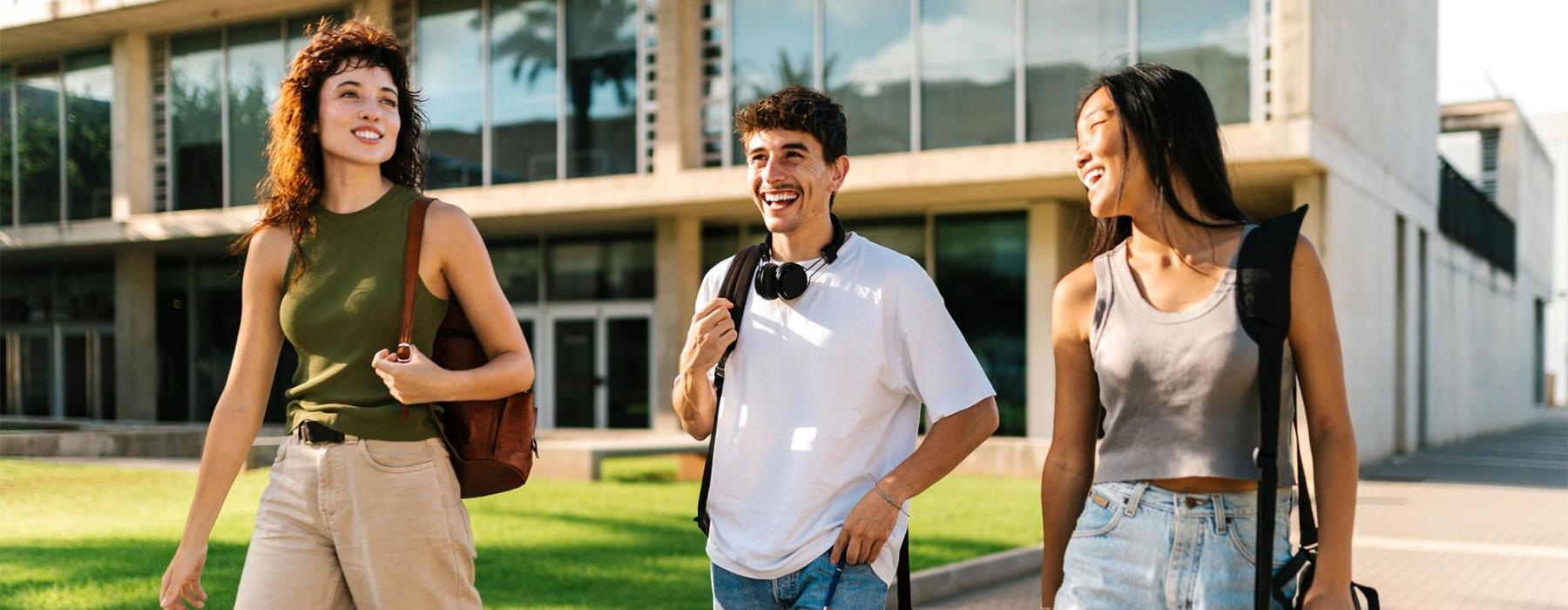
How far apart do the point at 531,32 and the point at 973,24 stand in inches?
310

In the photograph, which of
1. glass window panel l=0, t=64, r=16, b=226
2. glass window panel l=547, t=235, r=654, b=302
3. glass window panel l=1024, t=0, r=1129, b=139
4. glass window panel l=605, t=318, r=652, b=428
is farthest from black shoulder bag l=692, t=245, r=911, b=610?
glass window panel l=0, t=64, r=16, b=226

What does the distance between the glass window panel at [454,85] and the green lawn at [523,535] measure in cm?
838

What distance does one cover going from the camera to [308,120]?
10.2ft

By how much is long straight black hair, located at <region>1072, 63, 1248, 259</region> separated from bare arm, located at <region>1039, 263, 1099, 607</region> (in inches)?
10.5

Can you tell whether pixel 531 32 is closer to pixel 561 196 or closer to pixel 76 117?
pixel 561 196

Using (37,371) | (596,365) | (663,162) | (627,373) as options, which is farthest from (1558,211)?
(37,371)

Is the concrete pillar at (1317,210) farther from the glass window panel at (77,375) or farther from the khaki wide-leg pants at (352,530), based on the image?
the glass window panel at (77,375)

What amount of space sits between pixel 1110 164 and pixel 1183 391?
0.48 meters

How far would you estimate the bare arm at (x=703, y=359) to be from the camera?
9.91 feet

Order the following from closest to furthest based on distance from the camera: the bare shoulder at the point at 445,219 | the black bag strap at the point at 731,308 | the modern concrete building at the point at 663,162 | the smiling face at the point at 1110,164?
the smiling face at the point at 1110,164 < the bare shoulder at the point at 445,219 < the black bag strap at the point at 731,308 < the modern concrete building at the point at 663,162

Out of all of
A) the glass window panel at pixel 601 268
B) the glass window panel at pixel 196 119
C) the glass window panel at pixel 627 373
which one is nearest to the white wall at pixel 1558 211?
the glass window panel at pixel 601 268

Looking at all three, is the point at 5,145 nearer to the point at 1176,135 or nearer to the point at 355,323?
the point at 355,323

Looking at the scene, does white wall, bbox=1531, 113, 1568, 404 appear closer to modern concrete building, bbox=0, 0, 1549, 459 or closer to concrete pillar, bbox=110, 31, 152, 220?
modern concrete building, bbox=0, 0, 1549, 459

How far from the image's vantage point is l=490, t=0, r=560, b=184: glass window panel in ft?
74.2
